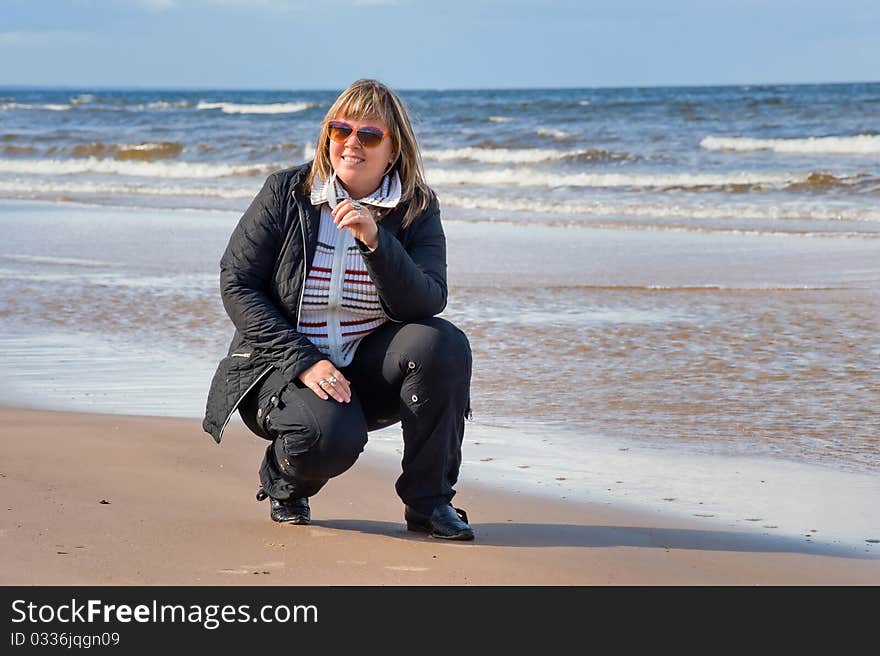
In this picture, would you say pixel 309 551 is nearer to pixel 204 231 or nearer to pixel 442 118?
pixel 204 231

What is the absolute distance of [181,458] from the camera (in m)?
4.56

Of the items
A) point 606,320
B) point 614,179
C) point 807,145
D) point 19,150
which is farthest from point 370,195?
point 19,150

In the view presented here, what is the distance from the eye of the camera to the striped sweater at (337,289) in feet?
12.1

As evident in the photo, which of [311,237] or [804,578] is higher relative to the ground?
[311,237]

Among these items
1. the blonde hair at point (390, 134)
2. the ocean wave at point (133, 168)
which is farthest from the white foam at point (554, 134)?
the blonde hair at point (390, 134)

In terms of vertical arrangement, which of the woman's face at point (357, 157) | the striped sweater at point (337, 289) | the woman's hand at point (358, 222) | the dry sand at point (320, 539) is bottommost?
the dry sand at point (320, 539)

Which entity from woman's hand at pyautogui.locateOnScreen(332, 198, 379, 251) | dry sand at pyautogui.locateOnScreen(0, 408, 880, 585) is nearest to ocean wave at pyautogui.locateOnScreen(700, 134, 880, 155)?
dry sand at pyautogui.locateOnScreen(0, 408, 880, 585)

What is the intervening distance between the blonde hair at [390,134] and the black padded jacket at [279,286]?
0.20 feet

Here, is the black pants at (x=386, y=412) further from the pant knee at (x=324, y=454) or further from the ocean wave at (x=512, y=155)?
the ocean wave at (x=512, y=155)

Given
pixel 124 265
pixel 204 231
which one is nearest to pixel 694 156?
pixel 204 231

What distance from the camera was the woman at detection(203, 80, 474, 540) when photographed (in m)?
3.62

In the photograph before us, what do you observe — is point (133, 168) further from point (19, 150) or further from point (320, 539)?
point (320, 539)

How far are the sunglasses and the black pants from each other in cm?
53
